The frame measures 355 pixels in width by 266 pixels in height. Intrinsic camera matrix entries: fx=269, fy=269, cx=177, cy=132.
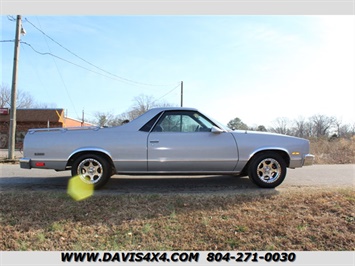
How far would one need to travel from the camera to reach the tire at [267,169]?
543 cm

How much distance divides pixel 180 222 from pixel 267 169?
2.46 metres

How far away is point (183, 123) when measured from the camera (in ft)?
18.1

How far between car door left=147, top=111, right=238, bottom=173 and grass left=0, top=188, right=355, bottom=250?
67cm

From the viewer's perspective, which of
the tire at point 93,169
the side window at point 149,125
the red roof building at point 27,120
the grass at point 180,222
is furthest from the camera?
the red roof building at point 27,120

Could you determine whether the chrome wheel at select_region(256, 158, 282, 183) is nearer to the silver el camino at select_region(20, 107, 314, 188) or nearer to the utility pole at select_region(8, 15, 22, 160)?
the silver el camino at select_region(20, 107, 314, 188)

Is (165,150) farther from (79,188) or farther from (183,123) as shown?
(79,188)

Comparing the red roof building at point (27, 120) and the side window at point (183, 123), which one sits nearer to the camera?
the side window at point (183, 123)

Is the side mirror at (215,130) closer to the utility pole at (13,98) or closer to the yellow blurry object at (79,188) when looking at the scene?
the yellow blurry object at (79,188)

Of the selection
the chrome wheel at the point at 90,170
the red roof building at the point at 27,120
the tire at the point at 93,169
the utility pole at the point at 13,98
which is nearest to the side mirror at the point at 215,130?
the tire at the point at 93,169

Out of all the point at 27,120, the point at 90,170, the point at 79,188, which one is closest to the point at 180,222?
the point at 90,170

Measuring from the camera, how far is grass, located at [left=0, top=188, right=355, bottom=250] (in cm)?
342

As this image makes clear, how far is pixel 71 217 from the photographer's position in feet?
13.3

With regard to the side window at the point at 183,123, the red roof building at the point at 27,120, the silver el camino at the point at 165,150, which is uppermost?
the red roof building at the point at 27,120

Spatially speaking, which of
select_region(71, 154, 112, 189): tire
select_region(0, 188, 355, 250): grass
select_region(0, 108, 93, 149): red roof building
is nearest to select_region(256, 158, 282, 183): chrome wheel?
select_region(0, 188, 355, 250): grass
